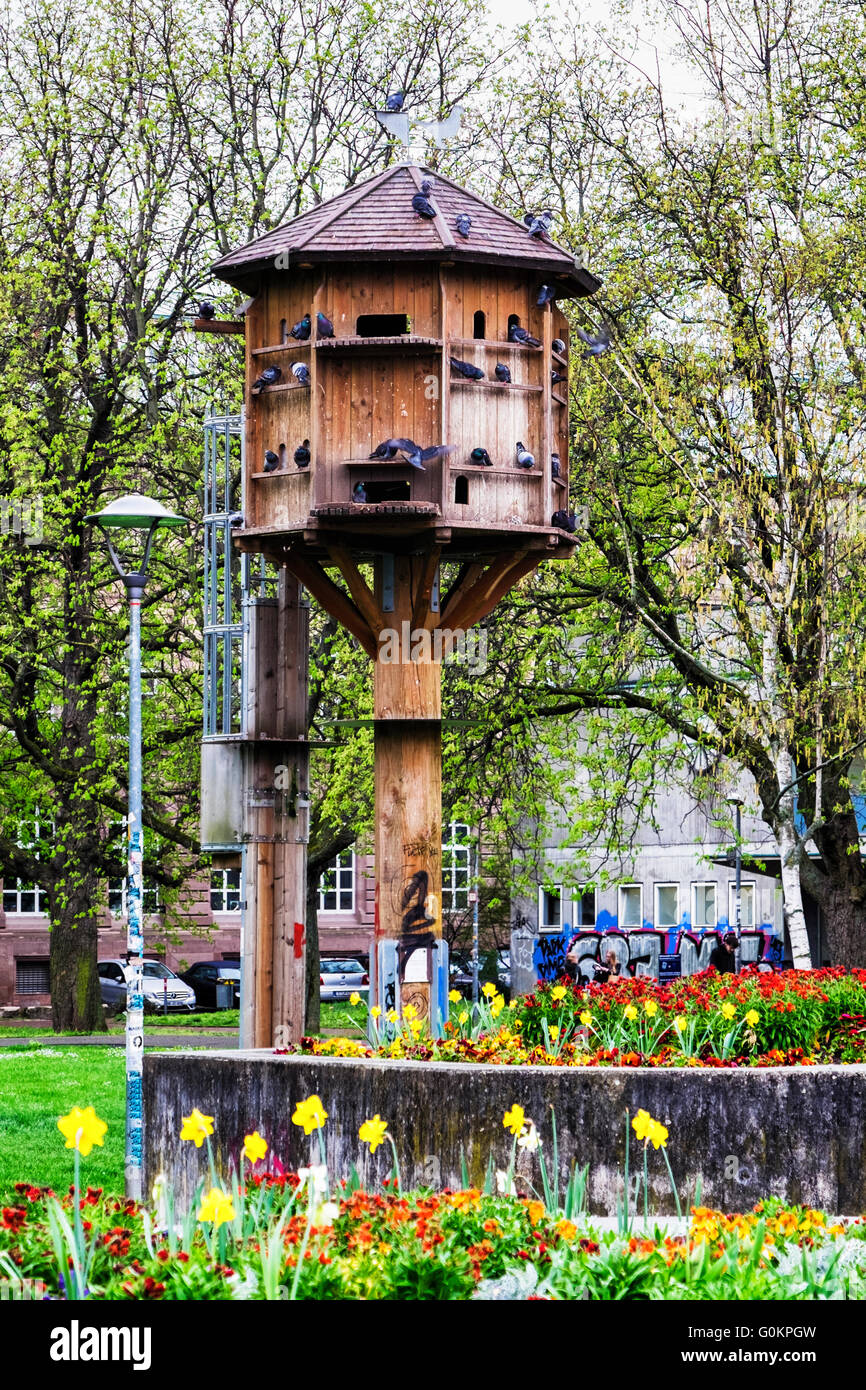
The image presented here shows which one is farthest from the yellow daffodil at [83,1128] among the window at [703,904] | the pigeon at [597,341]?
the window at [703,904]

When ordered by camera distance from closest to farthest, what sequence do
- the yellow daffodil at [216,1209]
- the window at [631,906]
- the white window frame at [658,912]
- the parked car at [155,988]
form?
the yellow daffodil at [216,1209], the parked car at [155,988], the white window frame at [658,912], the window at [631,906]

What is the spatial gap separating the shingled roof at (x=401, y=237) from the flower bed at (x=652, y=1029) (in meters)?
5.74

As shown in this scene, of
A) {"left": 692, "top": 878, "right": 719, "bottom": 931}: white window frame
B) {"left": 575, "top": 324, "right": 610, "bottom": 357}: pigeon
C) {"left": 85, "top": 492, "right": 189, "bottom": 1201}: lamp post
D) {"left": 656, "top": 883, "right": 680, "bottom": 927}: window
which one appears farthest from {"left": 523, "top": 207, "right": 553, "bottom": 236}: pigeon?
{"left": 656, "top": 883, "right": 680, "bottom": 927}: window

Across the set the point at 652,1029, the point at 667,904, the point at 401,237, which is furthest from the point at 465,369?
the point at 667,904

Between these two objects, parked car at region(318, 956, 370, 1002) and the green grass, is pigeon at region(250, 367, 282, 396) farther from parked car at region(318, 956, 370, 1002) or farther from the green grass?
parked car at region(318, 956, 370, 1002)

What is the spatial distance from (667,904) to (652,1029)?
3791cm

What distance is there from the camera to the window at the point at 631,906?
5000cm

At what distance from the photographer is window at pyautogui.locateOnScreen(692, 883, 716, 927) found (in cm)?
4762

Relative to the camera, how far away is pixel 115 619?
2767 cm

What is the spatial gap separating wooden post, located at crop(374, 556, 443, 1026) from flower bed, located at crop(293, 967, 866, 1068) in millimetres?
2915

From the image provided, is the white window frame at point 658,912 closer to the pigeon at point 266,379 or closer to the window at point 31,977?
the window at point 31,977

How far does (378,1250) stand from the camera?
229 inches

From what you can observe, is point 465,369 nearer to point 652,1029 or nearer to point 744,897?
point 652,1029
